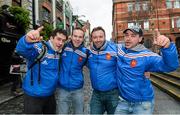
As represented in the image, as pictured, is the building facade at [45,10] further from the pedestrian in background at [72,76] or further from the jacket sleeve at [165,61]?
the jacket sleeve at [165,61]

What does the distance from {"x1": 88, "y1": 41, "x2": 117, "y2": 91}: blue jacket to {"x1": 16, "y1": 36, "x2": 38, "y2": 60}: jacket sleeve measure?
905mm

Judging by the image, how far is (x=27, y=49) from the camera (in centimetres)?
489

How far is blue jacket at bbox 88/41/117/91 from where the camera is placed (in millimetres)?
5262

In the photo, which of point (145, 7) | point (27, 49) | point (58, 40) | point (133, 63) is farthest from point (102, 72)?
point (145, 7)

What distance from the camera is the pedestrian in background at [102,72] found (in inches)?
208

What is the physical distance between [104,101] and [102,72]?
1.47ft

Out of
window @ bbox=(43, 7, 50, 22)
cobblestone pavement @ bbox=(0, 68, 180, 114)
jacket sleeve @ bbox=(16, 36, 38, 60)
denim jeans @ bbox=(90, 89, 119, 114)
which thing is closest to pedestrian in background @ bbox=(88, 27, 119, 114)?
denim jeans @ bbox=(90, 89, 119, 114)

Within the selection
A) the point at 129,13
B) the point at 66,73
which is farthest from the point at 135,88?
the point at 129,13

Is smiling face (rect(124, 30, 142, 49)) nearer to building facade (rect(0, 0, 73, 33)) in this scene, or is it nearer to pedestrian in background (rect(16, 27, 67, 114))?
pedestrian in background (rect(16, 27, 67, 114))

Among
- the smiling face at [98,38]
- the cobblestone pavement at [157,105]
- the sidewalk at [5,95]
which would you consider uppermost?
the smiling face at [98,38]

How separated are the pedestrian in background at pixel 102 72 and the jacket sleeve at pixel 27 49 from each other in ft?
2.96

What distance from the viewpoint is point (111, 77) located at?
525 centimetres

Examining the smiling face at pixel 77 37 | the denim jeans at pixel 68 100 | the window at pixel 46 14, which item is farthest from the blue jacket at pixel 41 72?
the window at pixel 46 14

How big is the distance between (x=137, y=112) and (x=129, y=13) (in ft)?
167
